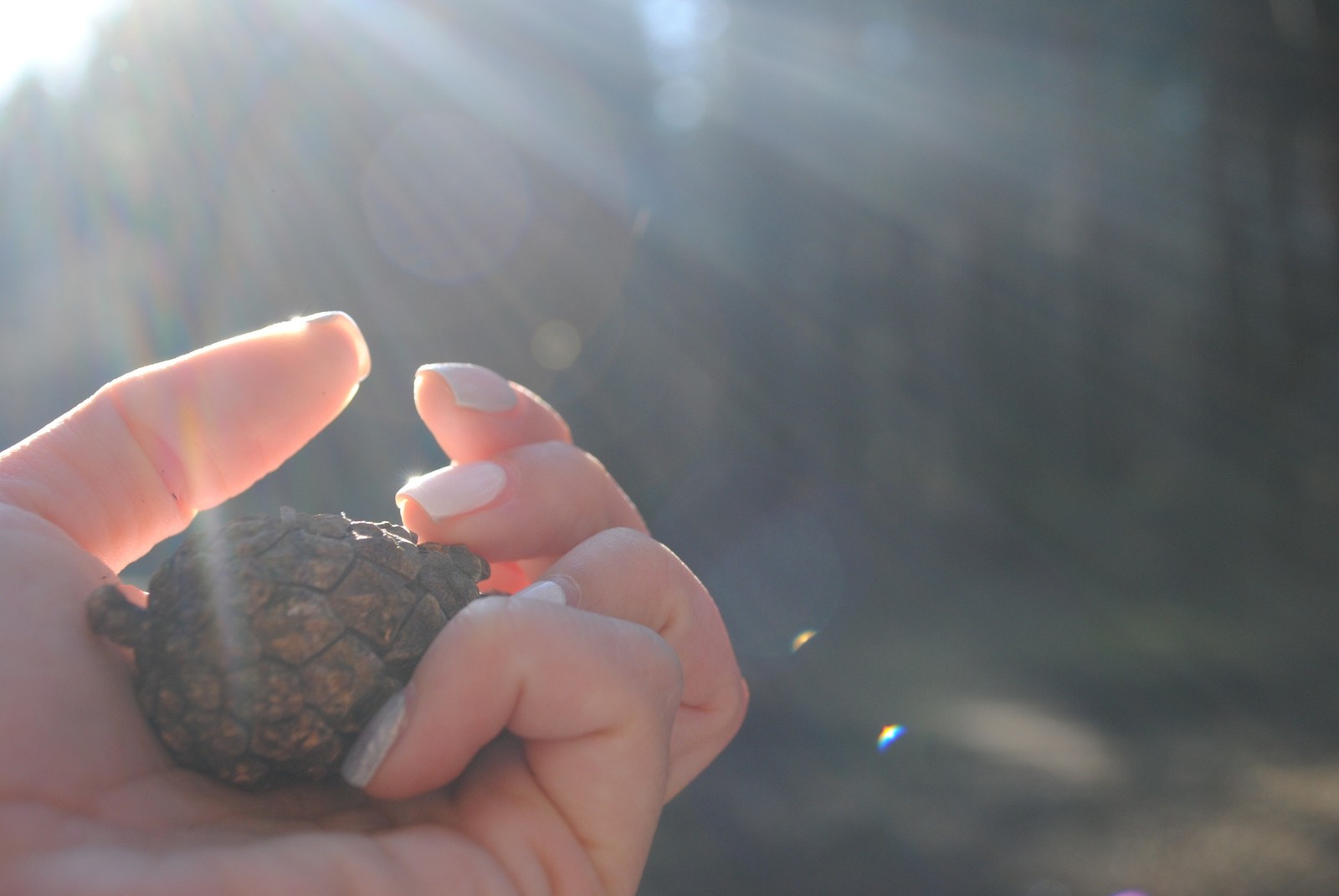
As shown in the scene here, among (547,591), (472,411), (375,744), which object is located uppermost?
(472,411)

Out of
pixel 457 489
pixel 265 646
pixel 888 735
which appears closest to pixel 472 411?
pixel 457 489

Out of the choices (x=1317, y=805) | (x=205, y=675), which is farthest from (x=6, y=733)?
(x=1317, y=805)

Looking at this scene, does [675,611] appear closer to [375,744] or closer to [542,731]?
[542,731]

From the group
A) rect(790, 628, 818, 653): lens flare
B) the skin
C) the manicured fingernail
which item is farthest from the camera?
rect(790, 628, 818, 653): lens flare

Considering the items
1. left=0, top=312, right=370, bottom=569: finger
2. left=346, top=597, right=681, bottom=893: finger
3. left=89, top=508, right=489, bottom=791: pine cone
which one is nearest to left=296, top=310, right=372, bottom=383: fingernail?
left=0, top=312, right=370, bottom=569: finger

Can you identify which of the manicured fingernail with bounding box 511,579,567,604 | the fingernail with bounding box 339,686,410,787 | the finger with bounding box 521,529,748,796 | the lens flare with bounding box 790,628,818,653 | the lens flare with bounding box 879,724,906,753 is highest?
the lens flare with bounding box 790,628,818,653

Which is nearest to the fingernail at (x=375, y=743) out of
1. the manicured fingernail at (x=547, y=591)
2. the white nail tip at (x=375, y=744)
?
the white nail tip at (x=375, y=744)

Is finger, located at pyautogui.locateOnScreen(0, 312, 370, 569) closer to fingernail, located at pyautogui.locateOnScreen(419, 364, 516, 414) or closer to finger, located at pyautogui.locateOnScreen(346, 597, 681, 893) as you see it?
fingernail, located at pyautogui.locateOnScreen(419, 364, 516, 414)
